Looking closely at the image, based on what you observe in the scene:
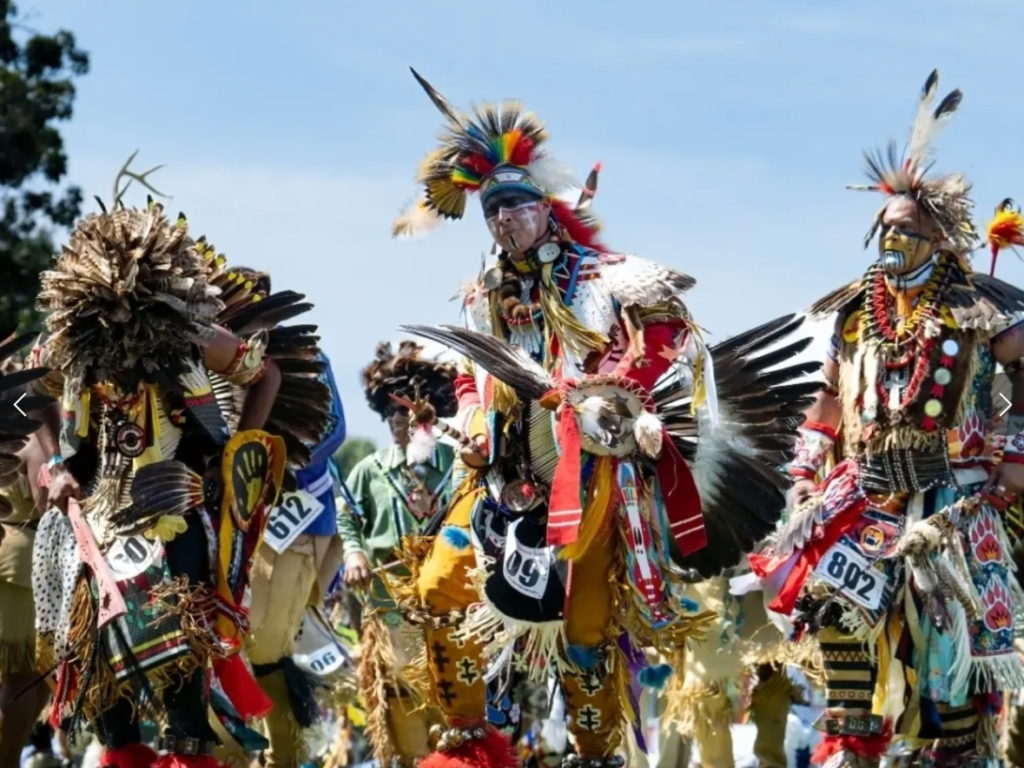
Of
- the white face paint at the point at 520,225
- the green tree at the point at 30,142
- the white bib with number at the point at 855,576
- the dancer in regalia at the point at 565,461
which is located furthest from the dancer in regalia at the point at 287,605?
the green tree at the point at 30,142

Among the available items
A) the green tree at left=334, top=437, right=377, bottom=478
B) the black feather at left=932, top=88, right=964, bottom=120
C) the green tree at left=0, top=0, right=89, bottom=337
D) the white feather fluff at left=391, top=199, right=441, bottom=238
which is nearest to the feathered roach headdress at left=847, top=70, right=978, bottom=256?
the black feather at left=932, top=88, right=964, bottom=120

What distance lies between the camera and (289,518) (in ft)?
28.7

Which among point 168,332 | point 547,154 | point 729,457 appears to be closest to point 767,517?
point 729,457

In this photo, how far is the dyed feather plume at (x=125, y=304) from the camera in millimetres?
6562

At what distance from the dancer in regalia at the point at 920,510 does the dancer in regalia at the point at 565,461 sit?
78cm

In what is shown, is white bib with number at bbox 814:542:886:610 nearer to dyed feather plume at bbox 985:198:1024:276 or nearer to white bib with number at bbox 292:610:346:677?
dyed feather plume at bbox 985:198:1024:276

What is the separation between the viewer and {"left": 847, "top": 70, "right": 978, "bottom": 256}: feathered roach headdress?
7891 mm

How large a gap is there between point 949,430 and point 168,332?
301cm

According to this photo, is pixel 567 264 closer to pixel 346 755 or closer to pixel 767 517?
pixel 767 517

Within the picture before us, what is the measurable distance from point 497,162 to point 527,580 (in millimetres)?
1391

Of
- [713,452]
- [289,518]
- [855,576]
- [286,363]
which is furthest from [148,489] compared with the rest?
[855,576]

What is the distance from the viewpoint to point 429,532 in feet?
23.9

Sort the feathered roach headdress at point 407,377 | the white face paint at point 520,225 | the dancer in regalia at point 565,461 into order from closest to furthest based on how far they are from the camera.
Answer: the dancer in regalia at point 565,461
the white face paint at point 520,225
the feathered roach headdress at point 407,377

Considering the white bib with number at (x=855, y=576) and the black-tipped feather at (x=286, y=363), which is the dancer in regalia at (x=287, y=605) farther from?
the white bib with number at (x=855, y=576)
